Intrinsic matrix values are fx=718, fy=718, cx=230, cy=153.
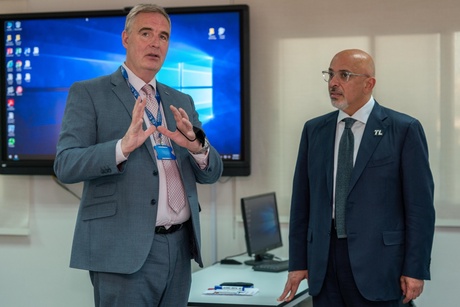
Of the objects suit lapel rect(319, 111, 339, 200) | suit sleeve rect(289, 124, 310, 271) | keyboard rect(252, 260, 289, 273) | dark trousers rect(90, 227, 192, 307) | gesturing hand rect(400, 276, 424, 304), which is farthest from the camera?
keyboard rect(252, 260, 289, 273)

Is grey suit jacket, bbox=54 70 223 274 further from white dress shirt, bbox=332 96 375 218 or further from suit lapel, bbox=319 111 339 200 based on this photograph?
white dress shirt, bbox=332 96 375 218

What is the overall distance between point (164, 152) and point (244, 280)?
71.2 inches

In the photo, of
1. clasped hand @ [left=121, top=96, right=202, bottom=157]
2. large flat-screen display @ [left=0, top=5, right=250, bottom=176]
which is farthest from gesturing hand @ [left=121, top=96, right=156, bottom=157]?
large flat-screen display @ [left=0, top=5, right=250, bottom=176]

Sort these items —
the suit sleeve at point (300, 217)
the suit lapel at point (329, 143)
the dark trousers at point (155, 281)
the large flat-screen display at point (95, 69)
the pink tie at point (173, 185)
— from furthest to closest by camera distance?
the large flat-screen display at point (95, 69) → the suit sleeve at point (300, 217) → the suit lapel at point (329, 143) → the pink tie at point (173, 185) → the dark trousers at point (155, 281)

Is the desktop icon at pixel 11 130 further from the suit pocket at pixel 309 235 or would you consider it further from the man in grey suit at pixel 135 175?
the suit pocket at pixel 309 235

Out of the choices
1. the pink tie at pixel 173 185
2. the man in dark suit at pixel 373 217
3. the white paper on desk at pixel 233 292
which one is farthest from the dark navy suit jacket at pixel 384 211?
the white paper on desk at pixel 233 292

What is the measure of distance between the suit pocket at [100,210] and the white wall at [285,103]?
9.09ft

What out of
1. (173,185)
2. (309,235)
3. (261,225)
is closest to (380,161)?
(309,235)

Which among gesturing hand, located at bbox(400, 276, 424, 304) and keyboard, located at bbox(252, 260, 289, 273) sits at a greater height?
gesturing hand, located at bbox(400, 276, 424, 304)

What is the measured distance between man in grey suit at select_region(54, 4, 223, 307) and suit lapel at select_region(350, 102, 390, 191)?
0.62 metres

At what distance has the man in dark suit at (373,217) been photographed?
2959 mm

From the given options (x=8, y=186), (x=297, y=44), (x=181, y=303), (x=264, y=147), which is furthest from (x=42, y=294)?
(x=181, y=303)

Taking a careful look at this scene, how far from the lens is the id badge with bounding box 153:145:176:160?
8.81 feet

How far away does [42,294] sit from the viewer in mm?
5656
